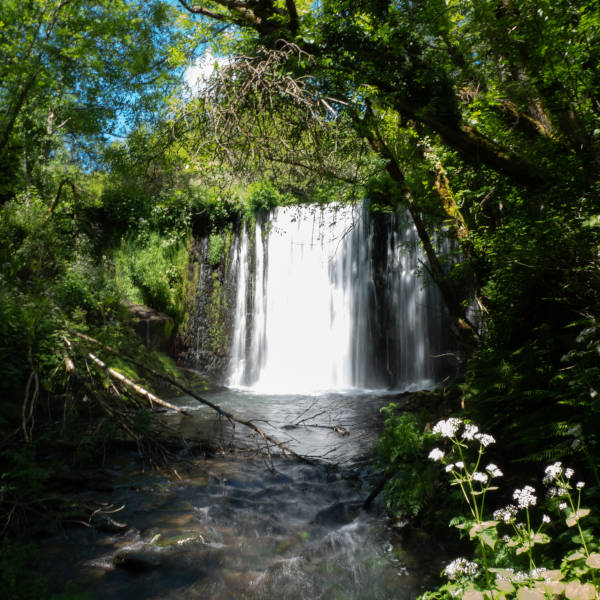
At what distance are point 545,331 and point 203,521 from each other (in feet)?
11.7

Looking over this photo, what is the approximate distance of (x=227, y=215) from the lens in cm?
1689

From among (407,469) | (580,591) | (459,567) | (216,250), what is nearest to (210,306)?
(216,250)

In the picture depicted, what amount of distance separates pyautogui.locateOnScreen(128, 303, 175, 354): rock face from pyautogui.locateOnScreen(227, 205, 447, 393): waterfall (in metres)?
2.51

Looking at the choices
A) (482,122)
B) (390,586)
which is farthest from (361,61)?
(390,586)

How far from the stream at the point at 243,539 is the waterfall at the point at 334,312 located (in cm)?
757

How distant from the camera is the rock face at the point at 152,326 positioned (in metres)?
13.4

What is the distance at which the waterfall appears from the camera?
42.9 feet

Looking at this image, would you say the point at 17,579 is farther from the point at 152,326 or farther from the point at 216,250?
the point at 216,250

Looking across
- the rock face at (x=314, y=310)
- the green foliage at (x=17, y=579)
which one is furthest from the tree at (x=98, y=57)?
the green foliage at (x=17, y=579)

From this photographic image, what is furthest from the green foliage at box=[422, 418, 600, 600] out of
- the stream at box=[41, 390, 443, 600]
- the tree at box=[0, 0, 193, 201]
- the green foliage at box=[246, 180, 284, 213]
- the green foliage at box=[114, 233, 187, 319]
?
the green foliage at box=[246, 180, 284, 213]

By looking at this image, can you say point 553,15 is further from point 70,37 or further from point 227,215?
point 227,215

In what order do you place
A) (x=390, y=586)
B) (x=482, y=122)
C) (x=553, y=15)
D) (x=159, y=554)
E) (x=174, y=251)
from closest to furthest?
(x=390, y=586) → (x=159, y=554) → (x=553, y=15) → (x=482, y=122) → (x=174, y=251)

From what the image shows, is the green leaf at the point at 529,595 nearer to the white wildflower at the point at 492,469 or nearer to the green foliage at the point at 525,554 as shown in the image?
the green foliage at the point at 525,554

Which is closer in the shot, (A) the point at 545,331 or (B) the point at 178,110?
(A) the point at 545,331
